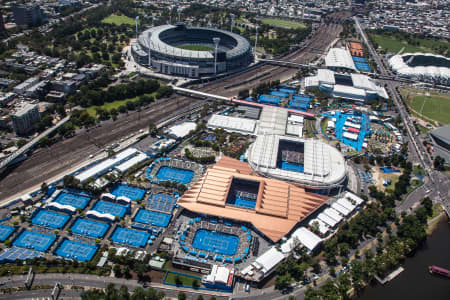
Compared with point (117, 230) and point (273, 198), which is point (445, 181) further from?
point (117, 230)

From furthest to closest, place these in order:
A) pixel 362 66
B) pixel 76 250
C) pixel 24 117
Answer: pixel 362 66 < pixel 24 117 < pixel 76 250

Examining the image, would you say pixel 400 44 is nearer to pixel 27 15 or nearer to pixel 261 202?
pixel 261 202

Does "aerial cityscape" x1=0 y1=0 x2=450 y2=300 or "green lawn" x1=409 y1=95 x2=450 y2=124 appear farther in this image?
"green lawn" x1=409 y1=95 x2=450 y2=124

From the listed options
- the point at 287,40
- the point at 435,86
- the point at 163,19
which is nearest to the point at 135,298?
the point at 435,86

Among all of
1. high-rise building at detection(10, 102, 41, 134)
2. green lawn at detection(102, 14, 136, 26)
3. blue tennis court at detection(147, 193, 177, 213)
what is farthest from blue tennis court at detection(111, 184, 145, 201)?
green lawn at detection(102, 14, 136, 26)

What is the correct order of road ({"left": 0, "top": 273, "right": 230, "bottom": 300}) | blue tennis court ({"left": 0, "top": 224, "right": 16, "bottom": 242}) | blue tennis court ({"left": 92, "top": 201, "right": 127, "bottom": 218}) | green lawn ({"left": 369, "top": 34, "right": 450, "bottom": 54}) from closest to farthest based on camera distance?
road ({"left": 0, "top": 273, "right": 230, "bottom": 300}) < blue tennis court ({"left": 0, "top": 224, "right": 16, "bottom": 242}) < blue tennis court ({"left": 92, "top": 201, "right": 127, "bottom": 218}) < green lawn ({"left": 369, "top": 34, "right": 450, "bottom": 54})

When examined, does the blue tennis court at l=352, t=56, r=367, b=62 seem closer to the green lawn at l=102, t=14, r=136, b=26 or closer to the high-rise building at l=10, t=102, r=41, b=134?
the green lawn at l=102, t=14, r=136, b=26

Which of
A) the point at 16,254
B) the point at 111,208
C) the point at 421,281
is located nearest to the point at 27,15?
the point at 111,208
